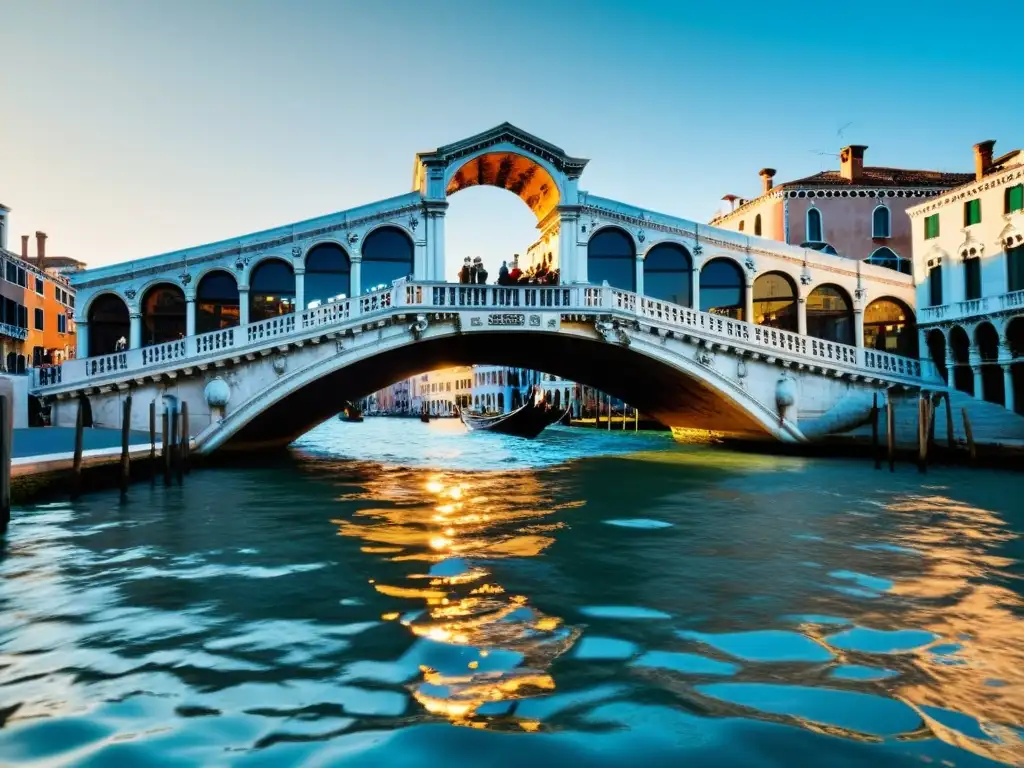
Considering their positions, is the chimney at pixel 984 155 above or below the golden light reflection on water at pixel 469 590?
above

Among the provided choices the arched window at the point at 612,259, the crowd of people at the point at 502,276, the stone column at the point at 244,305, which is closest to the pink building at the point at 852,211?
the arched window at the point at 612,259

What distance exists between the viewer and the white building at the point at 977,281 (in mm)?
15945

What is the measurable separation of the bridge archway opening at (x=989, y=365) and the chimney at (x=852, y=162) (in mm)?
7622

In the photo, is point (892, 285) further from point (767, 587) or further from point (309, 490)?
point (767, 587)

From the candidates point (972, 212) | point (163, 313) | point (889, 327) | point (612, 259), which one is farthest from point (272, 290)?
point (972, 212)

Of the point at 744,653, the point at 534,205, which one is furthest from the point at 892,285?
the point at 744,653

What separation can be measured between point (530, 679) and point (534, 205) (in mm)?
16403

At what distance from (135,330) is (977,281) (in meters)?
17.9

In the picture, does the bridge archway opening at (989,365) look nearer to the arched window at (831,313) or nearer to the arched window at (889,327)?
the arched window at (889,327)

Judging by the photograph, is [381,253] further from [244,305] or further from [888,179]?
[888,179]

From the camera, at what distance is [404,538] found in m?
6.76

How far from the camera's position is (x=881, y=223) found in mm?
22188

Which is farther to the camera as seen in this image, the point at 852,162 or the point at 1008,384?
the point at 852,162

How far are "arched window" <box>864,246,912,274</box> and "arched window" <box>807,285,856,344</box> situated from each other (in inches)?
139
